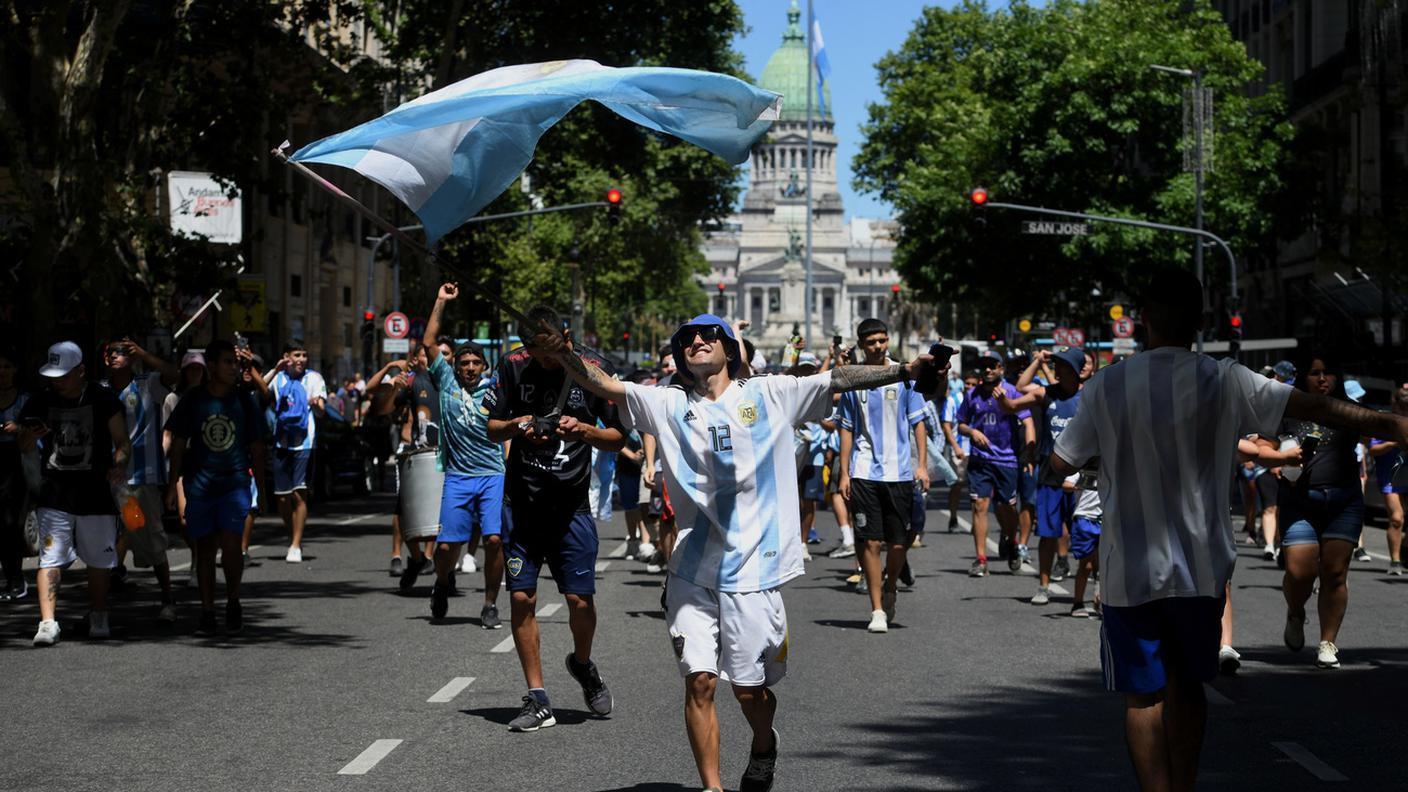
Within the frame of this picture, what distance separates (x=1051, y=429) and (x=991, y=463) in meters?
2.99

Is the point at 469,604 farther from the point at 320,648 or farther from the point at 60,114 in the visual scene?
the point at 60,114

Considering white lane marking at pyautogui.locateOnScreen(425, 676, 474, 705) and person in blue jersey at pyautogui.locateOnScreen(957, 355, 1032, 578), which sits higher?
person in blue jersey at pyautogui.locateOnScreen(957, 355, 1032, 578)

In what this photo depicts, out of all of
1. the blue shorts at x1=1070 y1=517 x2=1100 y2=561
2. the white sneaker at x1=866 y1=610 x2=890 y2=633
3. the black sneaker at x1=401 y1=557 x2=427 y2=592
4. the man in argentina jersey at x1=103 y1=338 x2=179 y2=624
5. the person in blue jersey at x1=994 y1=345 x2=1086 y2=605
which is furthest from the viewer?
the black sneaker at x1=401 y1=557 x2=427 y2=592

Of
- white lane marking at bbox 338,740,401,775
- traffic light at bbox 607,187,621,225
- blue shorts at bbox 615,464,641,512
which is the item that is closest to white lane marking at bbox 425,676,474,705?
white lane marking at bbox 338,740,401,775

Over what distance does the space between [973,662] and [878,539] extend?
5.99ft

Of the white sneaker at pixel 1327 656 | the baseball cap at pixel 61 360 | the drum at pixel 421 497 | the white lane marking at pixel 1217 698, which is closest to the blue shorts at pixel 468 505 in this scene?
→ the drum at pixel 421 497

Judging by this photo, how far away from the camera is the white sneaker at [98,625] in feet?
38.6

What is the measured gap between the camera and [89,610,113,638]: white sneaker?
1177 cm

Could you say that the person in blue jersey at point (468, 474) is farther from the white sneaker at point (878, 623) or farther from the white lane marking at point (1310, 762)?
the white lane marking at point (1310, 762)

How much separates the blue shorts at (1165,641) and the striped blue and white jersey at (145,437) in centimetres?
927

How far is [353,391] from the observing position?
120ft

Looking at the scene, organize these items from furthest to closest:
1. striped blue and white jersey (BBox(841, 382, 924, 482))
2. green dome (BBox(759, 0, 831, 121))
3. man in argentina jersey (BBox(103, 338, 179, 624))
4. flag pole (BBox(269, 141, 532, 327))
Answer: green dome (BBox(759, 0, 831, 121)) → man in argentina jersey (BBox(103, 338, 179, 624)) → striped blue and white jersey (BBox(841, 382, 924, 482)) → flag pole (BBox(269, 141, 532, 327))

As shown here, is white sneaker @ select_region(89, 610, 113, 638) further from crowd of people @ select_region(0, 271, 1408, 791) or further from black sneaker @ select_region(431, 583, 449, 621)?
black sneaker @ select_region(431, 583, 449, 621)

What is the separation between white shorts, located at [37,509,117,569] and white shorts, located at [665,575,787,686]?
19.8ft
